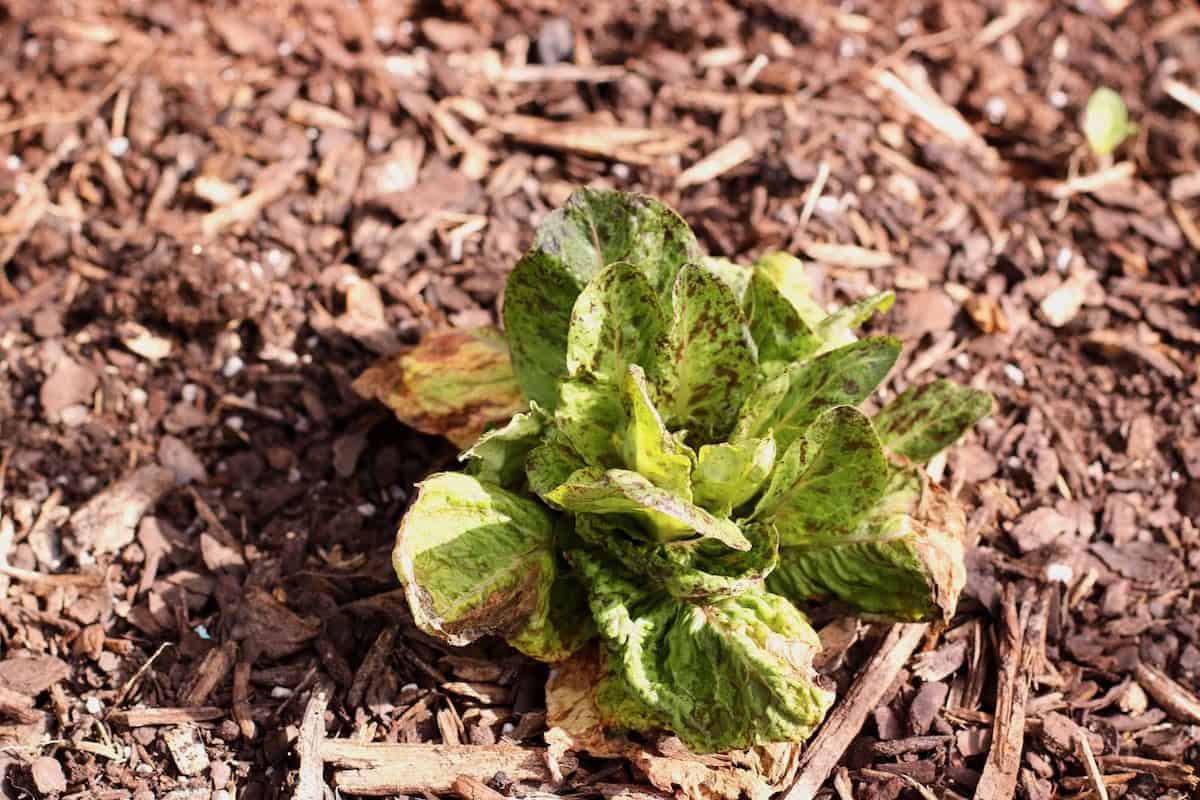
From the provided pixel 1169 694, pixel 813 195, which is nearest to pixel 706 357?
pixel 813 195

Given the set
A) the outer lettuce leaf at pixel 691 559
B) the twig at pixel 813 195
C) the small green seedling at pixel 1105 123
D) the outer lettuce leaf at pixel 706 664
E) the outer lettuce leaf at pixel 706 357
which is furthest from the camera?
the small green seedling at pixel 1105 123

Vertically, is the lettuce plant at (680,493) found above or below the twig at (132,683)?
above

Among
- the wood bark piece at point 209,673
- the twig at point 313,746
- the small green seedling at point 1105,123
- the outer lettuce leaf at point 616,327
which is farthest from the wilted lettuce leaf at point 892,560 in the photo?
the small green seedling at point 1105,123

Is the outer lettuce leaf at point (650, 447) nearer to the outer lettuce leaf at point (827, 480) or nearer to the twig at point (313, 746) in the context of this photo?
the outer lettuce leaf at point (827, 480)

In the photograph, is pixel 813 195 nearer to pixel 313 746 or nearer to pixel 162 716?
pixel 313 746

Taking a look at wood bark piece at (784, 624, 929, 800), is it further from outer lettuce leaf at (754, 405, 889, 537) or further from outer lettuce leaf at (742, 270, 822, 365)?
outer lettuce leaf at (742, 270, 822, 365)

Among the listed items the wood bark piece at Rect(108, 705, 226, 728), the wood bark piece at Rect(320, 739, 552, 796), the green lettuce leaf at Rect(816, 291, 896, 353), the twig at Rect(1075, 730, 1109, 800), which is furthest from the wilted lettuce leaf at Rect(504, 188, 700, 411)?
the twig at Rect(1075, 730, 1109, 800)
